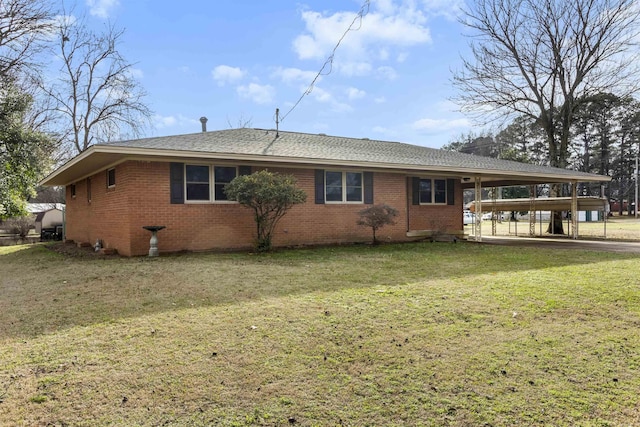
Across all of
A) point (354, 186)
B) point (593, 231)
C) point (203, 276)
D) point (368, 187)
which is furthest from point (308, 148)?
point (593, 231)

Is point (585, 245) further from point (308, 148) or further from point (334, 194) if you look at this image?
point (308, 148)

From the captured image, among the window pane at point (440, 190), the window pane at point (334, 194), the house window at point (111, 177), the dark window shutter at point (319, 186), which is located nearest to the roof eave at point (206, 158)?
the house window at point (111, 177)

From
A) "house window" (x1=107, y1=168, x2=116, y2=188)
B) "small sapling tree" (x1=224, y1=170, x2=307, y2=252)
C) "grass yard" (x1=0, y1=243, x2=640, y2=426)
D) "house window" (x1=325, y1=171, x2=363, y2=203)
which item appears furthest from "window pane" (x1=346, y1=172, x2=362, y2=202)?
"house window" (x1=107, y1=168, x2=116, y2=188)

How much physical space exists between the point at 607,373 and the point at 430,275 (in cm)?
400

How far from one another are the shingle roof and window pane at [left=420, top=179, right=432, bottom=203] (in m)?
0.89

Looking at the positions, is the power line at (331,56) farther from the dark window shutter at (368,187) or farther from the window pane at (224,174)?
the dark window shutter at (368,187)

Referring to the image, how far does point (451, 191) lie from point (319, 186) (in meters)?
5.91

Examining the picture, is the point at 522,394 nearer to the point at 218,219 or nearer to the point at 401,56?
the point at 218,219

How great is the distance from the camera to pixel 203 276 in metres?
7.03

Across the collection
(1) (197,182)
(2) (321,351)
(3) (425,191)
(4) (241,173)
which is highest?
(4) (241,173)

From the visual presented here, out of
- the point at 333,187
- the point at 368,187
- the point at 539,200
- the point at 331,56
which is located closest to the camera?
the point at 331,56

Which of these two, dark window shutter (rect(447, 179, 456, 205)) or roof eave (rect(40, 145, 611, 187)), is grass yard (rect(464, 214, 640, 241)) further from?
dark window shutter (rect(447, 179, 456, 205))

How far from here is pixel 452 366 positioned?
10.8ft

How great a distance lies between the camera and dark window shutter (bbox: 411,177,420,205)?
562 inches
